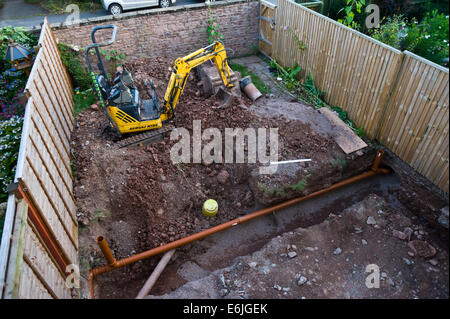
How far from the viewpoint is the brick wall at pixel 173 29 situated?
9.80m

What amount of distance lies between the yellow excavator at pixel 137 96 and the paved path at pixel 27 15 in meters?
7.56

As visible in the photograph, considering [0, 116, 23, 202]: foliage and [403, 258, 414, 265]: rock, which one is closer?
[403, 258, 414, 265]: rock

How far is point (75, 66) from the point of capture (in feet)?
30.8

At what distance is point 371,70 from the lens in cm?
689

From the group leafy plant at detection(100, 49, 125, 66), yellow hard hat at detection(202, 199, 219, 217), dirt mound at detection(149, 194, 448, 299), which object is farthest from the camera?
leafy plant at detection(100, 49, 125, 66)

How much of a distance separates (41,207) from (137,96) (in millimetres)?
3769

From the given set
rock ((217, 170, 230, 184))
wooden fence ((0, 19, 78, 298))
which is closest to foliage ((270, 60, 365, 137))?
rock ((217, 170, 230, 184))

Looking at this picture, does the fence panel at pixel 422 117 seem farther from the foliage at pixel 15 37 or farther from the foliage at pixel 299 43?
the foliage at pixel 15 37

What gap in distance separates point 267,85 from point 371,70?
3.52 m

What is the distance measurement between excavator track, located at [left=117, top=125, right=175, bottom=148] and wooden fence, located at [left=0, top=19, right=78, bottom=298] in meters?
1.21

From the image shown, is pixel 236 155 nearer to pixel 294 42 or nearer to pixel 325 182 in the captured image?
pixel 325 182

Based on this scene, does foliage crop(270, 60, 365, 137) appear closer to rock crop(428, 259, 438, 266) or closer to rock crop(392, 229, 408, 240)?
rock crop(392, 229, 408, 240)

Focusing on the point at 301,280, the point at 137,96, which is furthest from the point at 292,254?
the point at 137,96

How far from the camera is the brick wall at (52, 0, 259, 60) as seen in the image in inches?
386
